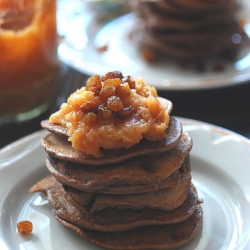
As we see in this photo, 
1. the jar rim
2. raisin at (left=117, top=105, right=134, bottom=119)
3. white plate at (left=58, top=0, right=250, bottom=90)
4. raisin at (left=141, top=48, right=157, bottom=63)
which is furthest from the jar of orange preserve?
raisin at (left=117, top=105, right=134, bottom=119)

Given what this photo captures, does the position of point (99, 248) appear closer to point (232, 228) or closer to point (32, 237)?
point (32, 237)

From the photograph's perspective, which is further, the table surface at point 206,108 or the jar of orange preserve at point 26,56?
the table surface at point 206,108

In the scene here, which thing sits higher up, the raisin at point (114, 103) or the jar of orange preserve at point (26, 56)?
the raisin at point (114, 103)

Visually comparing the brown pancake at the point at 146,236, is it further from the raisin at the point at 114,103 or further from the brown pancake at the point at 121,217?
the raisin at the point at 114,103

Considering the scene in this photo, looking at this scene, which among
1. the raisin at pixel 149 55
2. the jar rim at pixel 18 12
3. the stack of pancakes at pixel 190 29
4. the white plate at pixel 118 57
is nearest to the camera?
the jar rim at pixel 18 12

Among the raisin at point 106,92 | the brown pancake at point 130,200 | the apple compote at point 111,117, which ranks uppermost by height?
the raisin at point 106,92

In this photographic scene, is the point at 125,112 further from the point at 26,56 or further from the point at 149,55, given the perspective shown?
the point at 149,55

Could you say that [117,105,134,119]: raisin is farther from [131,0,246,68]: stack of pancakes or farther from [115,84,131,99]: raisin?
[131,0,246,68]: stack of pancakes

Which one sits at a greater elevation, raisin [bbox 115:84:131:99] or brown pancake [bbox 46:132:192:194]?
raisin [bbox 115:84:131:99]

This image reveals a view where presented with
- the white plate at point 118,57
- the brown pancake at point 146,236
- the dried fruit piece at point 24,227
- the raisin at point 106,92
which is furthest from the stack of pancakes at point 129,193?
the white plate at point 118,57
